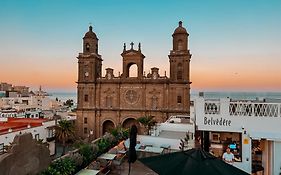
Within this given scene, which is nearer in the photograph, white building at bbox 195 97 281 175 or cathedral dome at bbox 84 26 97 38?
white building at bbox 195 97 281 175

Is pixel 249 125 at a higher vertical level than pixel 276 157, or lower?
higher

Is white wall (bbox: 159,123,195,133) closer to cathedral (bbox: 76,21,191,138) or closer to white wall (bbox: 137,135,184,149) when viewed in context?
white wall (bbox: 137,135,184,149)

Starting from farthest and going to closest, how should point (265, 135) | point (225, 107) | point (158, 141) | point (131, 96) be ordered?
point (131, 96) → point (158, 141) → point (225, 107) → point (265, 135)

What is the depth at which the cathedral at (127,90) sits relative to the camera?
1267 inches

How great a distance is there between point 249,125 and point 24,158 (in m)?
8.24

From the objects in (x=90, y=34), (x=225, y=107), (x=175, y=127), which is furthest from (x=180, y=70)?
(x=225, y=107)

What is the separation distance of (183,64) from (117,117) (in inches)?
478

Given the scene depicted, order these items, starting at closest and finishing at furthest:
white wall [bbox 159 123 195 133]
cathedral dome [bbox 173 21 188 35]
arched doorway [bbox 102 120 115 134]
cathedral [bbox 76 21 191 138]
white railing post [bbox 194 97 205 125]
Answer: white railing post [bbox 194 97 205 125], white wall [bbox 159 123 195 133], cathedral [bbox 76 21 191 138], cathedral dome [bbox 173 21 188 35], arched doorway [bbox 102 120 115 134]

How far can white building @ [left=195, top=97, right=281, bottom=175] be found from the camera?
8837 mm

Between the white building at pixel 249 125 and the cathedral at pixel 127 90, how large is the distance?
21.9m

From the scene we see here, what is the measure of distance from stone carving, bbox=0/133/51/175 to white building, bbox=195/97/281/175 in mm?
6220

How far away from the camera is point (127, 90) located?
34344mm

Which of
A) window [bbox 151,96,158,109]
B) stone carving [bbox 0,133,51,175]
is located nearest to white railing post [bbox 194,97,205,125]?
stone carving [bbox 0,133,51,175]

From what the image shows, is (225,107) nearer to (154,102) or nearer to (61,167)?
(61,167)
